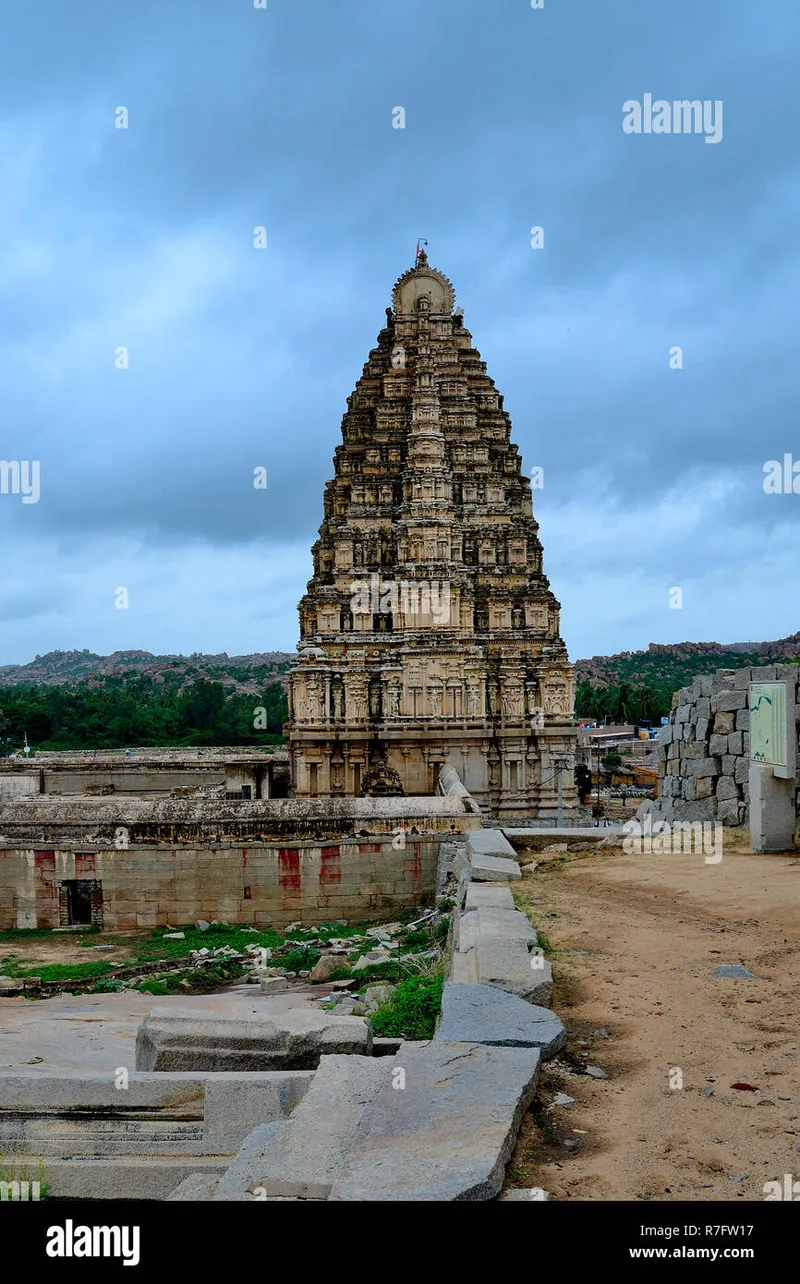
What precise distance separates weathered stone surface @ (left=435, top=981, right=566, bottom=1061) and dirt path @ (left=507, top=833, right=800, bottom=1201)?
0.50ft

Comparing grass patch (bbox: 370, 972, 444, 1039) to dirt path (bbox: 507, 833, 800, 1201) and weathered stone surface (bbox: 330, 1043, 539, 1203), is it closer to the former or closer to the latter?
dirt path (bbox: 507, 833, 800, 1201)

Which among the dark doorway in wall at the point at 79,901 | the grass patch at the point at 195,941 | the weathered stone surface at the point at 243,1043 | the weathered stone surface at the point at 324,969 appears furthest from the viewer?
the dark doorway in wall at the point at 79,901

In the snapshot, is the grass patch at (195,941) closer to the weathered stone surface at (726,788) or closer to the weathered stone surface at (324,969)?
the weathered stone surface at (324,969)

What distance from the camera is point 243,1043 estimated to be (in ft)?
20.4

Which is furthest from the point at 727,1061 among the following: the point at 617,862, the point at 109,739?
the point at 109,739

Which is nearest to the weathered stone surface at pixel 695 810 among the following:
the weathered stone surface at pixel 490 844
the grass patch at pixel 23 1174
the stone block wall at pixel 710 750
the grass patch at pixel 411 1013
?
the stone block wall at pixel 710 750

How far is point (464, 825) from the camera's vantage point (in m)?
18.3

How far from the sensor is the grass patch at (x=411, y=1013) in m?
6.75

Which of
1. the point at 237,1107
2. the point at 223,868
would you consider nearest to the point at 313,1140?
the point at 237,1107

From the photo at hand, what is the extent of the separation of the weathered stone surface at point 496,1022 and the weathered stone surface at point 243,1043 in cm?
65

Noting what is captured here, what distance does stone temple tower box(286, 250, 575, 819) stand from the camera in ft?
100

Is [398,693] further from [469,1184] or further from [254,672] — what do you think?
[254,672]

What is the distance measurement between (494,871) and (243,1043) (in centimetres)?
445
